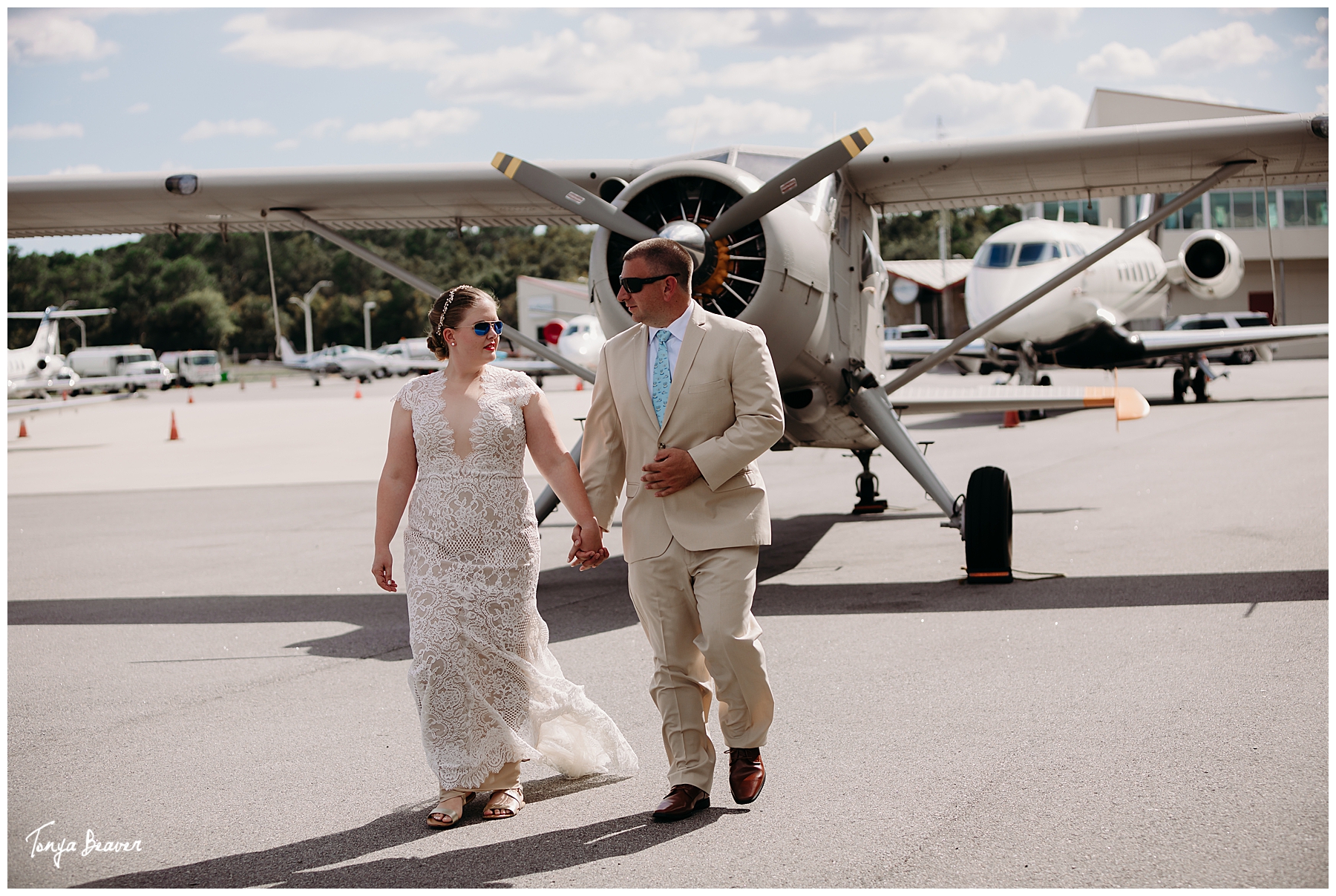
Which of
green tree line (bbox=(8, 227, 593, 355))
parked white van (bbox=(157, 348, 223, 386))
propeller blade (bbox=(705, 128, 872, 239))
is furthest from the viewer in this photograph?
green tree line (bbox=(8, 227, 593, 355))

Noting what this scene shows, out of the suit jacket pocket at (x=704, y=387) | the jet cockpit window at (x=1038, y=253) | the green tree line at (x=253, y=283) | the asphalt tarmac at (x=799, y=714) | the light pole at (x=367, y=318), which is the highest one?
the green tree line at (x=253, y=283)

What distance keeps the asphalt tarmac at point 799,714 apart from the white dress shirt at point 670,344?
4.68ft

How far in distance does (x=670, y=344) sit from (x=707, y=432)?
0.33m

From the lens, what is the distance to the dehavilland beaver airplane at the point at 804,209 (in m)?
7.18

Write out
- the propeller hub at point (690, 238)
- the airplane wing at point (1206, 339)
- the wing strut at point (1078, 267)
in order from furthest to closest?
the airplane wing at point (1206, 339) < the wing strut at point (1078, 267) < the propeller hub at point (690, 238)

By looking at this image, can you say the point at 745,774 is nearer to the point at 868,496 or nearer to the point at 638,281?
the point at 638,281

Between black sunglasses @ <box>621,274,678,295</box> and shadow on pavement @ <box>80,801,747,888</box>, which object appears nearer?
shadow on pavement @ <box>80,801,747,888</box>

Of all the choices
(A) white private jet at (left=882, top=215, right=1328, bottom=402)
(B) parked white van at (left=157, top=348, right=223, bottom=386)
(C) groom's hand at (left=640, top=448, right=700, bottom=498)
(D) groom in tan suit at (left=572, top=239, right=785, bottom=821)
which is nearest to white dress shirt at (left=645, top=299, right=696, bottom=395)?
(D) groom in tan suit at (left=572, top=239, right=785, bottom=821)

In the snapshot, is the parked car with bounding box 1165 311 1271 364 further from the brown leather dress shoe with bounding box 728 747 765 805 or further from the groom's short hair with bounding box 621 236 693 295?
the brown leather dress shoe with bounding box 728 747 765 805

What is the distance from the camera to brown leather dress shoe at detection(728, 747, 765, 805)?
3.93 meters

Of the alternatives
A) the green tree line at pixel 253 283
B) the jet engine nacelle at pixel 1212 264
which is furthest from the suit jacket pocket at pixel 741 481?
the green tree line at pixel 253 283

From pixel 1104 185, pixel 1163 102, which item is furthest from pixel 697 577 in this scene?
pixel 1163 102

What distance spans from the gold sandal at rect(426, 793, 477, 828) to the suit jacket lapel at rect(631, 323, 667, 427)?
4.51ft

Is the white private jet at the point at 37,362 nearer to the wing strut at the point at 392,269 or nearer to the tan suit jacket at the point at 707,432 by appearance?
the wing strut at the point at 392,269
